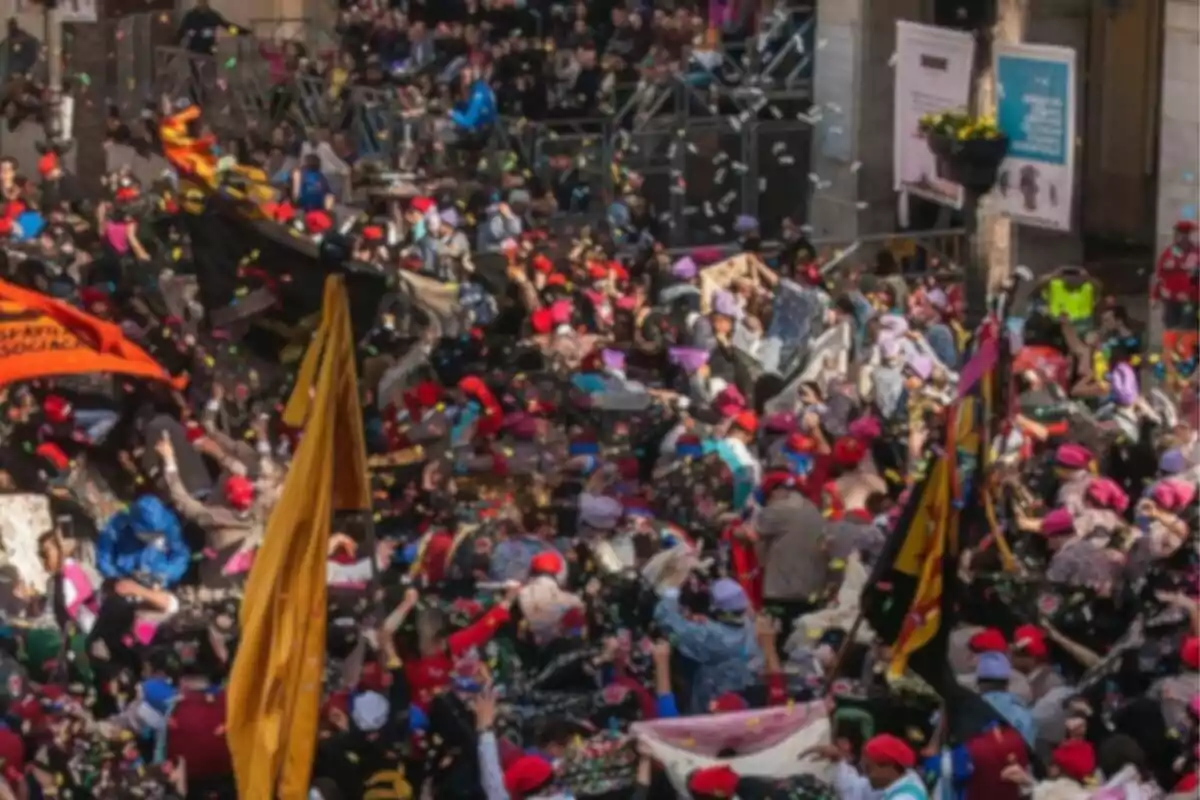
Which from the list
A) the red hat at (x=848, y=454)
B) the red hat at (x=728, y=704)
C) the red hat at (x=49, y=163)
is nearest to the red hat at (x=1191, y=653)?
the red hat at (x=728, y=704)

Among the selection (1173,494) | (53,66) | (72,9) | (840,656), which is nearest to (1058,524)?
(1173,494)

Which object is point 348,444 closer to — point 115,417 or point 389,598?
point 389,598

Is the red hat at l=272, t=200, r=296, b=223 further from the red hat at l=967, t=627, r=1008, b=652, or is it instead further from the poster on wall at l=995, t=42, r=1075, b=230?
the red hat at l=967, t=627, r=1008, b=652

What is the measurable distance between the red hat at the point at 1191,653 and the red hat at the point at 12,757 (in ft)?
18.4

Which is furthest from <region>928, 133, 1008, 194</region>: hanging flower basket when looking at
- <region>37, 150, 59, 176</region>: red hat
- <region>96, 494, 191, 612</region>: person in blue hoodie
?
<region>37, 150, 59, 176</region>: red hat

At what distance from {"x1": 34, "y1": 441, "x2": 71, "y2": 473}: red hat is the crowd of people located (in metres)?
0.03

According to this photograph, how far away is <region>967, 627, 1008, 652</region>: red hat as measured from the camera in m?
14.9

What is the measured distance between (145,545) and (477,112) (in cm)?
1225

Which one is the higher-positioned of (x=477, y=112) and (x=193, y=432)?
(x=477, y=112)

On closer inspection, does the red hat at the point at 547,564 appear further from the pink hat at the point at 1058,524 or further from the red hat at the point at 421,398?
the red hat at the point at 421,398

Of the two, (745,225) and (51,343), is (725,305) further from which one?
(51,343)

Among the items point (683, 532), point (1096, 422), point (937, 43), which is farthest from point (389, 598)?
point (937, 43)

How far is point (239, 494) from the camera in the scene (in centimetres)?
1809

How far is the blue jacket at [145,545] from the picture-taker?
16984 mm
